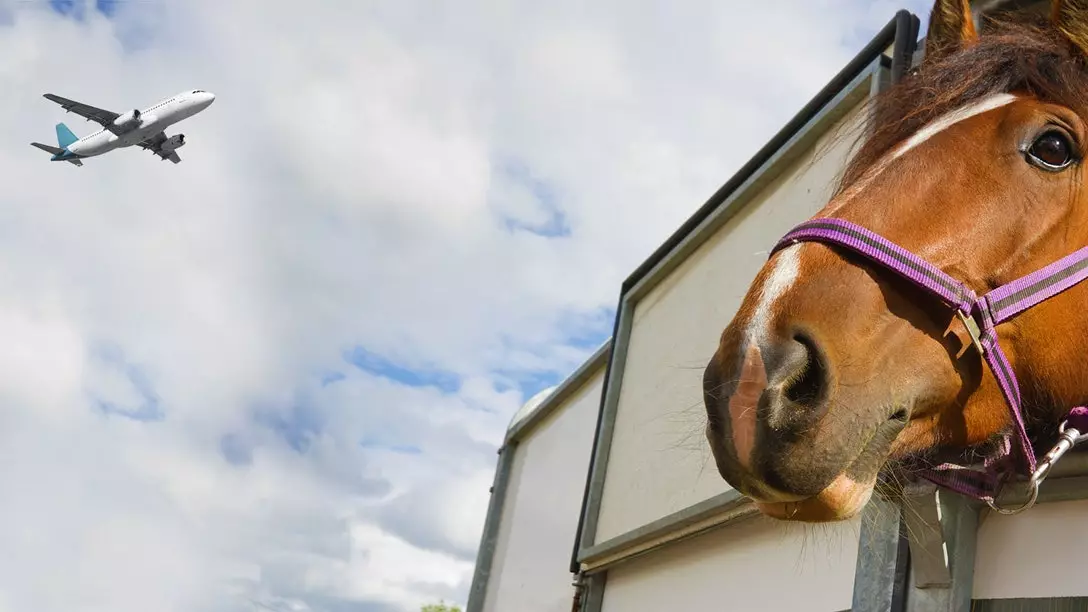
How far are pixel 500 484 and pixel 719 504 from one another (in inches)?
229

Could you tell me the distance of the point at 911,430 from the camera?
190cm

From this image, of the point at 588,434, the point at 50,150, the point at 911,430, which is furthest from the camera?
the point at 50,150

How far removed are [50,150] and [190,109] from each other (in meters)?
5.82

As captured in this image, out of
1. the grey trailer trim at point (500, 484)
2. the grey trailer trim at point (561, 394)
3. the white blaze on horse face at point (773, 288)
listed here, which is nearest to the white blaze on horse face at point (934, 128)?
the white blaze on horse face at point (773, 288)

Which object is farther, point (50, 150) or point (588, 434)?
point (50, 150)

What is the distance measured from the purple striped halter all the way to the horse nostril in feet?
0.80

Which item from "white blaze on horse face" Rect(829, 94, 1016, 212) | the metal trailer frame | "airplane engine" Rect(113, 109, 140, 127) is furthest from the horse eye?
"airplane engine" Rect(113, 109, 140, 127)

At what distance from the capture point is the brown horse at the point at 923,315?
1.70 metres

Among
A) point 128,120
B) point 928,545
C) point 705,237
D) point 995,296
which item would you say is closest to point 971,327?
point 995,296

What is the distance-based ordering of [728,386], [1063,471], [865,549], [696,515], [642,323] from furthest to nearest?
[642,323]
[696,515]
[865,549]
[1063,471]
[728,386]

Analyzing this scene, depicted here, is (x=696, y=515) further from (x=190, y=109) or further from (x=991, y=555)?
Result: (x=190, y=109)

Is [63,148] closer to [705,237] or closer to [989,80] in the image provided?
[705,237]

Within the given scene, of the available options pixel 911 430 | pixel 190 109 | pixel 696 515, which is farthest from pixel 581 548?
pixel 190 109

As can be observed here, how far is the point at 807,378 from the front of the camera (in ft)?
5.62
